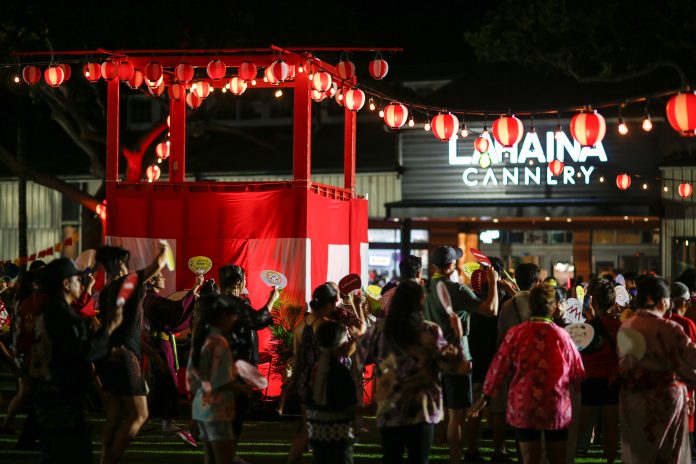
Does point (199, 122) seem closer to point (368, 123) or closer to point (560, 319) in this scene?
point (368, 123)

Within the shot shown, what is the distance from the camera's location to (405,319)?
19.5 feet

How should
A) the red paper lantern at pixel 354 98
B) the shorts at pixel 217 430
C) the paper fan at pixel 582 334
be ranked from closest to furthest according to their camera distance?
the shorts at pixel 217 430
the paper fan at pixel 582 334
the red paper lantern at pixel 354 98

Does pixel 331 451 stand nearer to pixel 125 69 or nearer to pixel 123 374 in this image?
pixel 123 374

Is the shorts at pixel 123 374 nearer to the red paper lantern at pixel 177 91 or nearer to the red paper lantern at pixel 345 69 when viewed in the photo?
the red paper lantern at pixel 345 69

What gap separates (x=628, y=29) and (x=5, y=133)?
→ 73.2ft

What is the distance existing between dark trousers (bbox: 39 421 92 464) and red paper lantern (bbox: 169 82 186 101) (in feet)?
32.3

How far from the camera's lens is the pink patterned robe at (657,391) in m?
6.59

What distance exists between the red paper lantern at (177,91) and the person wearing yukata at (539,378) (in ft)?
32.3

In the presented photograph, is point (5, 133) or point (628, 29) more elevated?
point (628, 29)

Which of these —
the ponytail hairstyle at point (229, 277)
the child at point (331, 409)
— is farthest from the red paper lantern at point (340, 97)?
the child at point (331, 409)

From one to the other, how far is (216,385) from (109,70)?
8.93 m

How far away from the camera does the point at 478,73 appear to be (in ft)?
88.5

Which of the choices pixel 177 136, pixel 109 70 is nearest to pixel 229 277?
pixel 109 70

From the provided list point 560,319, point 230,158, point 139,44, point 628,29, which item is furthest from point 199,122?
point 560,319
